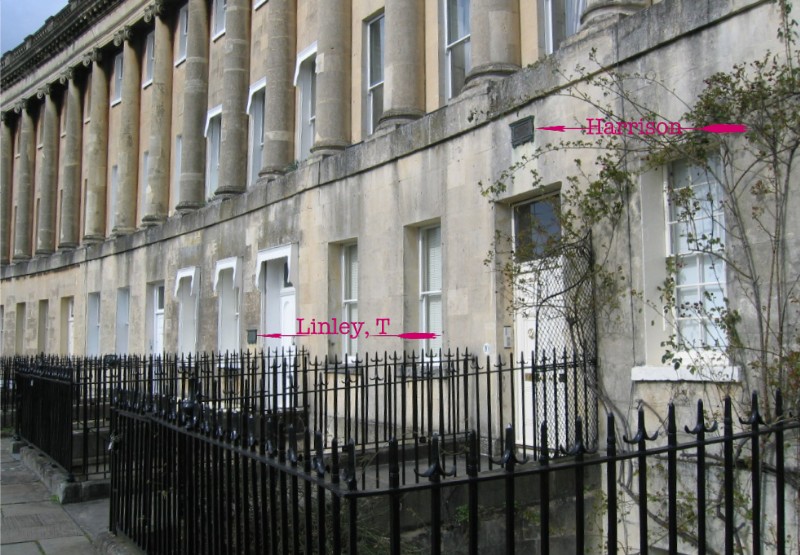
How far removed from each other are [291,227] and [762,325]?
30.2 feet

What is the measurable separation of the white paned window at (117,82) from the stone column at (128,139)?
1.70m

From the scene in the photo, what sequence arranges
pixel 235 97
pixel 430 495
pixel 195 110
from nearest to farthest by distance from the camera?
pixel 430 495 → pixel 235 97 → pixel 195 110

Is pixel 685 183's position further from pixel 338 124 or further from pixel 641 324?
pixel 338 124

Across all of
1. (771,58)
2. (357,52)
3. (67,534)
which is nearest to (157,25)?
(357,52)

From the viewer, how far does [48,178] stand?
29719 millimetres

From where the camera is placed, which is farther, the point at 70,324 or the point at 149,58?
the point at 70,324

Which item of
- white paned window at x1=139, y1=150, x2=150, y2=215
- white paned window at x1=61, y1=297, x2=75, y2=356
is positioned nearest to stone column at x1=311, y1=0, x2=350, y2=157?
white paned window at x1=139, y1=150, x2=150, y2=215

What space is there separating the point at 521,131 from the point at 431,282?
2928mm

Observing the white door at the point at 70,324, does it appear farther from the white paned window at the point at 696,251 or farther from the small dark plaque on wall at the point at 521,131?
the white paned window at the point at 696,251

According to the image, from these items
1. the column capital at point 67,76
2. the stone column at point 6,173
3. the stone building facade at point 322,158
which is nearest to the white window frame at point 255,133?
the stone building facade at point 322,158

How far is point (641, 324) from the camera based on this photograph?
25.3 ft

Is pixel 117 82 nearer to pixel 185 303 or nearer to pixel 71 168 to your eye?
pixel 71 168

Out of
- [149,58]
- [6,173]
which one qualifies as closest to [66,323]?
[149,58]

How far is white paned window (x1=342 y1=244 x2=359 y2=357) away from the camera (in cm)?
1305
